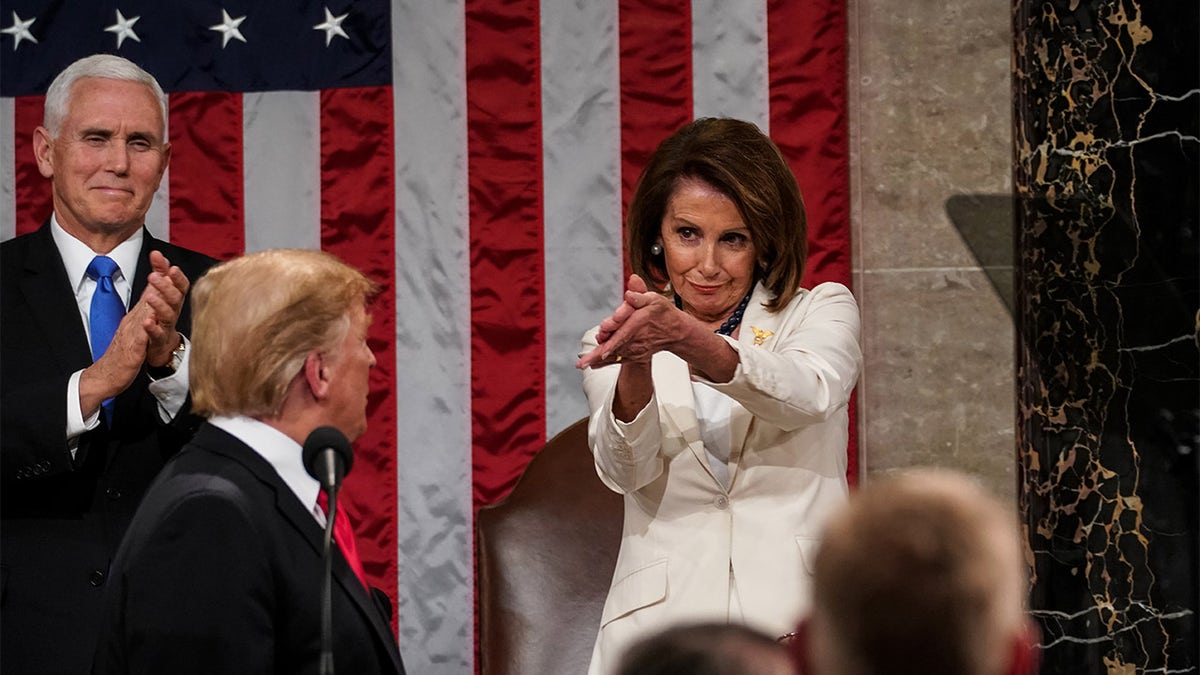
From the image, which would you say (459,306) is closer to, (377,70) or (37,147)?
(377,70)

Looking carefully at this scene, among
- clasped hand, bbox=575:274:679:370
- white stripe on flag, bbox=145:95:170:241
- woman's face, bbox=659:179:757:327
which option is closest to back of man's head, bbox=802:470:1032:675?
clasped hand, bbox=575:274:679:370

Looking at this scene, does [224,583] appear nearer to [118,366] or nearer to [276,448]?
[276,448]

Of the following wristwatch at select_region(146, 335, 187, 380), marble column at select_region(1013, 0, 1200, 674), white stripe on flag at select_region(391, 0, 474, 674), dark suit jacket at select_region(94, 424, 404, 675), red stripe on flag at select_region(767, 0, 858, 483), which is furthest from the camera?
white stripe on flag at select_region(391, 0, 474, 674)

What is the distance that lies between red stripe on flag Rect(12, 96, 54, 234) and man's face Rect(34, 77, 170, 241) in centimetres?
120

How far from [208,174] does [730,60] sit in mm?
1467

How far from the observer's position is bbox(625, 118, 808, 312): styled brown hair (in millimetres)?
2744

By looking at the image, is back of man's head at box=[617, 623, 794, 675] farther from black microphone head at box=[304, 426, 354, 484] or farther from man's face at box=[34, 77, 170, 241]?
man's face at box=[34, 77, 170, 241]

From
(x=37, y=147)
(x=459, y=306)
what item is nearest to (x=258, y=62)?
(x=459, y=306)

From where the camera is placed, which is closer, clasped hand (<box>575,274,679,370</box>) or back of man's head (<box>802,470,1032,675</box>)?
back of man's head (<box>802,470,1032,675</box>)

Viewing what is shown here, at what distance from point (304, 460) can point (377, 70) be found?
2524 mm

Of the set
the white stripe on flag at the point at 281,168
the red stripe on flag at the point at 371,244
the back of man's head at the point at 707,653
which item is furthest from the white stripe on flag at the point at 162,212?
the back of man's head at the point at 707,653

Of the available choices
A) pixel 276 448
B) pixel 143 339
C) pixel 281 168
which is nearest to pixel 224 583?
pixel 276 448

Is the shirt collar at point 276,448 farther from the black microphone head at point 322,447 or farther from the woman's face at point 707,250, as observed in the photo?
the woman's face at point 707,250

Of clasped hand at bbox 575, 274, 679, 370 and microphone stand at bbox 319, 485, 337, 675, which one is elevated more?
clasped hand at bbox 575, 274, 679, 370
